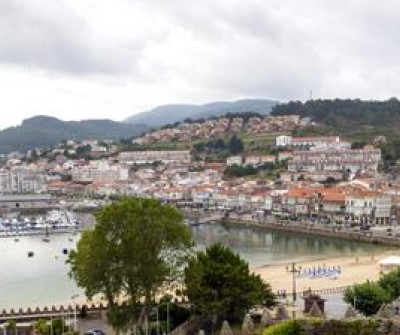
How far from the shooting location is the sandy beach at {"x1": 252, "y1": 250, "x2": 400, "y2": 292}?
32.9 m

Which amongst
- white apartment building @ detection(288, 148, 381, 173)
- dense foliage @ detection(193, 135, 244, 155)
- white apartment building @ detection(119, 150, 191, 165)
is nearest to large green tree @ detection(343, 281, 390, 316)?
white apartment building @ detection(288, 148, 381, 173)

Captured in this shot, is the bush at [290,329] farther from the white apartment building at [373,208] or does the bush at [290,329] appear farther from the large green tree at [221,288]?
the white apartment building at [373,208]

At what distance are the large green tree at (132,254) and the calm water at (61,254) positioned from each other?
11.3 m

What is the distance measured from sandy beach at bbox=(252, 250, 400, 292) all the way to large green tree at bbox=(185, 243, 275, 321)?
11.6 metres

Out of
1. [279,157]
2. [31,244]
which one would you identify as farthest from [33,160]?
[31,244]

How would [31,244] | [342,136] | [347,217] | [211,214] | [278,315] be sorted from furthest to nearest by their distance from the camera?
[342,136], [211,214], [347,217], [31,244], [278,315]

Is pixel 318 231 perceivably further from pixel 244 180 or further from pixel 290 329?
pixel 290 329

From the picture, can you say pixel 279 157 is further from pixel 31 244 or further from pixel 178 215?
pixel 178 215

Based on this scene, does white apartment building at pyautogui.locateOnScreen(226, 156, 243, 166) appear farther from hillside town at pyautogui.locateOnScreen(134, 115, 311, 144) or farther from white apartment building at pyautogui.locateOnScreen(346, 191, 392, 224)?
white apartment building at pyautogui.locateOnScreen(346, 191, 392, 224)

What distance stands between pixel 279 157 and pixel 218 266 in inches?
3186

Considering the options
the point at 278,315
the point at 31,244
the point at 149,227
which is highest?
the point at 149,227

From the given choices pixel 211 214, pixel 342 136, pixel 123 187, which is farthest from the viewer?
pixel 342 136

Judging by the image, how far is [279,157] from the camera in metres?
100

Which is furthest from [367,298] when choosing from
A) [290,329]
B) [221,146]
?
[221,146]
